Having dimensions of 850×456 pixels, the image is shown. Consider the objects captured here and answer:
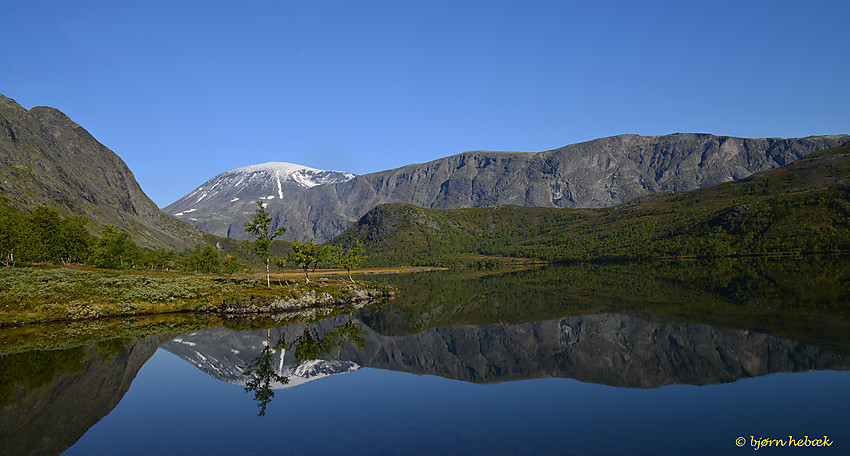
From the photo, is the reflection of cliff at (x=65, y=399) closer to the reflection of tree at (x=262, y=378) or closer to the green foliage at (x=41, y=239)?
the reflection of tree at (x=262, y=378)

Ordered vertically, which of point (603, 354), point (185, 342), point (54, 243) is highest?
point (54, 243)

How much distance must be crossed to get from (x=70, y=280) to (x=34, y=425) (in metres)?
64.6

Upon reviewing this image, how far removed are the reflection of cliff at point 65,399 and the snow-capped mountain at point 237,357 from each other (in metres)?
4.62

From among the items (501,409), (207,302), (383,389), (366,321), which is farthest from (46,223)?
(501,409)

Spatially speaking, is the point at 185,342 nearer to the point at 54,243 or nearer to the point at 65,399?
the point at 65,399

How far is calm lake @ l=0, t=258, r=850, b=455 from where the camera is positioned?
982 inches

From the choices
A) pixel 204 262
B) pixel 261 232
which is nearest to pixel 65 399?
pixel 261 232

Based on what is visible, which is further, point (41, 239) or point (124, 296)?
point (41, 239)

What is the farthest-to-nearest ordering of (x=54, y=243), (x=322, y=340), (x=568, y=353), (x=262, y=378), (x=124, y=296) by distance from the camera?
(x=54, y=243) < (x=124, y=296) < (x=322, y=340) < (x=568, y=353) < (x=262, y=378)

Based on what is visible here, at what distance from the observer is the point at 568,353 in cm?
4681

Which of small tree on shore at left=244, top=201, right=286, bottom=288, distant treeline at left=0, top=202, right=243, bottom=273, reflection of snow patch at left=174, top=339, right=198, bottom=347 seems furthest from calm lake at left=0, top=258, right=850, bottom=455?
distant treeline at left=0, top=202, right=243, bottom=273

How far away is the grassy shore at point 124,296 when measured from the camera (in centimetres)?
6925

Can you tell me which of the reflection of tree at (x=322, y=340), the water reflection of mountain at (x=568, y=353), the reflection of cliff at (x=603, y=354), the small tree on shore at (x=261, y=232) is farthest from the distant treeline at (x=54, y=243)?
the reflection of cliff at (x=603, y=354)

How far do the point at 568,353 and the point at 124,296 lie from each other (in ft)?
230
